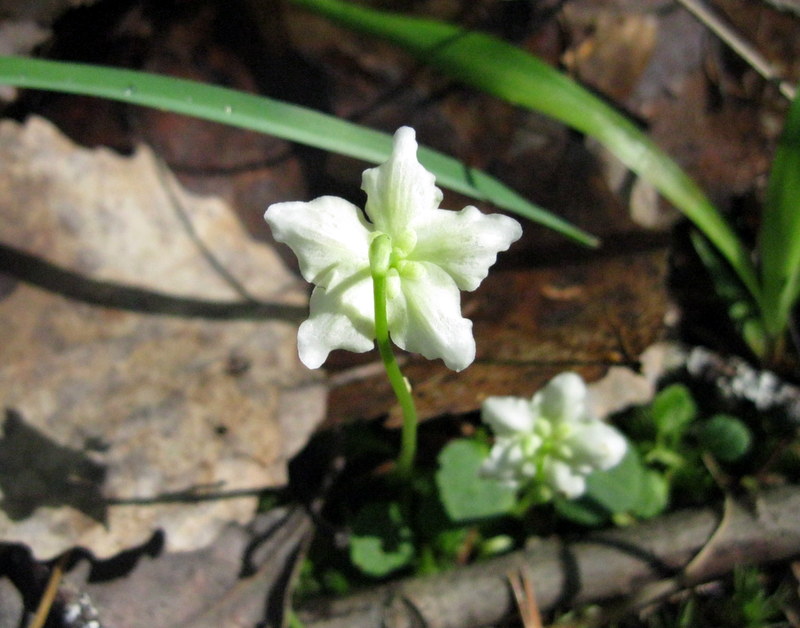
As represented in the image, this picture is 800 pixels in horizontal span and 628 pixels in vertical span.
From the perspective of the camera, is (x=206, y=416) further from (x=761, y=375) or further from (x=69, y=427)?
(x=761, y=375)

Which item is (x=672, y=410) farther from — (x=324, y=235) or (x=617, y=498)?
(x=324, y=235)

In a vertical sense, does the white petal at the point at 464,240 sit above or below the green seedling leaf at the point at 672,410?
above

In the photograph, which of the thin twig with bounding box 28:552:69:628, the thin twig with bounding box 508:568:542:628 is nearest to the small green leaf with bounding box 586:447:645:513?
the thin twig with bounding box 508:568:542:628

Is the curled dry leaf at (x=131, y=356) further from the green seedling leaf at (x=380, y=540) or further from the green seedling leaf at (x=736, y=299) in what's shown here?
the green seedling leaf at (x=736, y=299)

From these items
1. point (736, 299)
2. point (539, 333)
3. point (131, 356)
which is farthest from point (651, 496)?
point (131, 356)

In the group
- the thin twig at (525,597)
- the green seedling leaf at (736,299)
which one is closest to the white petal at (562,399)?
the thin twig at (525,597)
